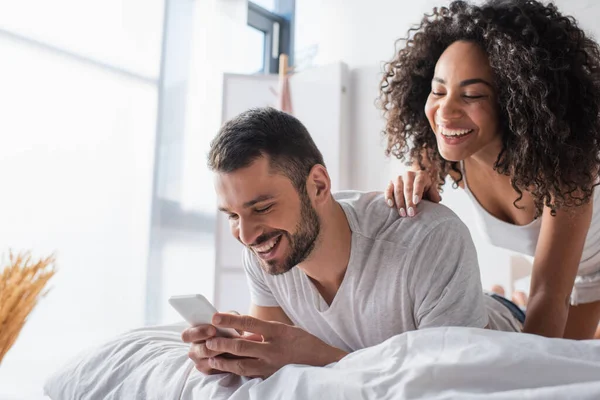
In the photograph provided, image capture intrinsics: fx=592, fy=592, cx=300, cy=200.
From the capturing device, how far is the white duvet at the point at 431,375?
72cm

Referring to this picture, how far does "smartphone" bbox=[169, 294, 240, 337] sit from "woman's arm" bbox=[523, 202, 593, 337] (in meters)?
0.75

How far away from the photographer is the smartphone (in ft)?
3.12

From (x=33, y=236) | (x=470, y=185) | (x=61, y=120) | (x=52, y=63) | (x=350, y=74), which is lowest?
(x=33, y=236)

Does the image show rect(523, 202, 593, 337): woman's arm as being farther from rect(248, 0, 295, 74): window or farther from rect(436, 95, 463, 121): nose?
rect(248, 0, 295, 74): window

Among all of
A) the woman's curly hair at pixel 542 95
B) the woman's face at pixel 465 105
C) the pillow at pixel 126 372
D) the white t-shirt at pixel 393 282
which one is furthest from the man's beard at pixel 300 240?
the woman's curly hair at pixel 542 95

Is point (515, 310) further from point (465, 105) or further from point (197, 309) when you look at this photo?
point (197, 309)

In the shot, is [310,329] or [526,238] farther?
[526,238]

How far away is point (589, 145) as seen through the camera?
1371mm

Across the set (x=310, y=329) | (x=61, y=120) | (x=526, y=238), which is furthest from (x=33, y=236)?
(x=526, y=238)

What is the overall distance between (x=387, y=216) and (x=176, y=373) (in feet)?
Answer: 1.80

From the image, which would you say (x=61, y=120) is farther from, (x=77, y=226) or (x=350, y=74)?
(x=350, y=74)

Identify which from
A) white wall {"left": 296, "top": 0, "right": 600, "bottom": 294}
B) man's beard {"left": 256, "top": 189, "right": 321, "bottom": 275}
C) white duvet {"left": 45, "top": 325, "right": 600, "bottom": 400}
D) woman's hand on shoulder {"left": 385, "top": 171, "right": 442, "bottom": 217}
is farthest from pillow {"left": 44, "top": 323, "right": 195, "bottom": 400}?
white wall {"left": 296, "top": 0, "right": 600, "bottom": 294}

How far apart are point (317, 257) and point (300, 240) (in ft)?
0.30

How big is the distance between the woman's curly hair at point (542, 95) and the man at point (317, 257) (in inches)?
11.5
